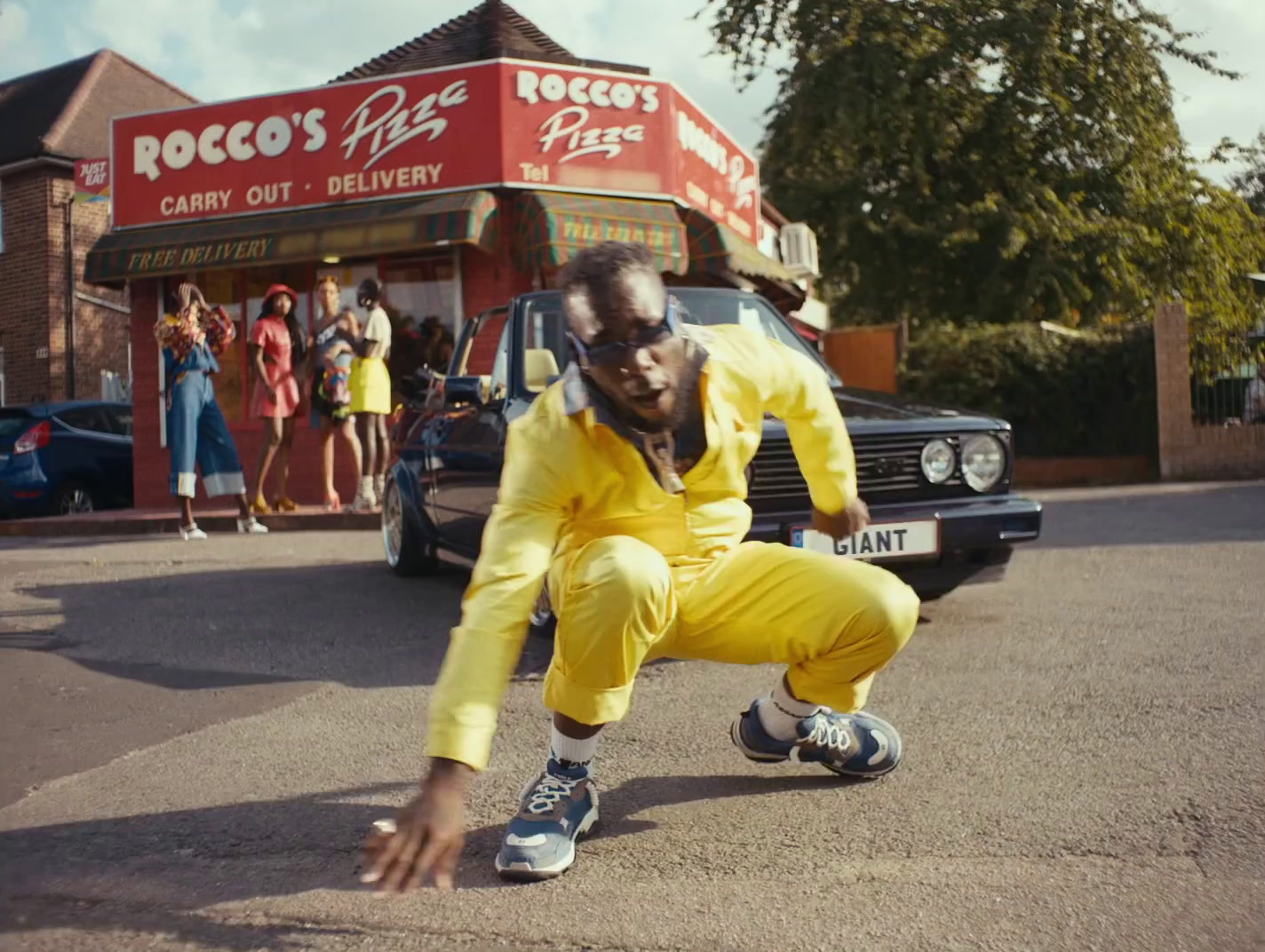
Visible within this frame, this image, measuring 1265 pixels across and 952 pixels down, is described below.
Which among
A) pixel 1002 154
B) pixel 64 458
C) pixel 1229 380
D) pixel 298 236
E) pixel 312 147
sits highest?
pixel 1002 154

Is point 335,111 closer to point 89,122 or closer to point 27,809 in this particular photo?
point 27,809

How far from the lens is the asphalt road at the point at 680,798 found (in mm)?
2486

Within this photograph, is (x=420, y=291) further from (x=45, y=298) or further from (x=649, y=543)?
(x=45, y=298)

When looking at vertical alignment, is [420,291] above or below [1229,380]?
above

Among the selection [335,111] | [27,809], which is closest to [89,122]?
[335,111]

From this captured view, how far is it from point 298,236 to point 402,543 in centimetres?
754

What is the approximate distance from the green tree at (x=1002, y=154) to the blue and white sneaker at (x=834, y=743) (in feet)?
74.4

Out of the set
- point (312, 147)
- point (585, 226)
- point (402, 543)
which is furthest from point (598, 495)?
point (312, 147)

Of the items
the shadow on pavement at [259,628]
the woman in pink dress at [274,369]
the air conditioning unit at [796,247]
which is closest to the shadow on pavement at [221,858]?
the shadow on pavement at [259,628]

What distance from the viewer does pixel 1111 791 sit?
3.22 metres

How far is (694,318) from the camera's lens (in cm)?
593

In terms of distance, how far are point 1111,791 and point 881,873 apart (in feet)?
2.86

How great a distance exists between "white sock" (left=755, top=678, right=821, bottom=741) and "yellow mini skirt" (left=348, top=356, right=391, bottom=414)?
8614 mm

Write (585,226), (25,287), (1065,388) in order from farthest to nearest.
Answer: (25,287) → (1065,388) → (585,226)
